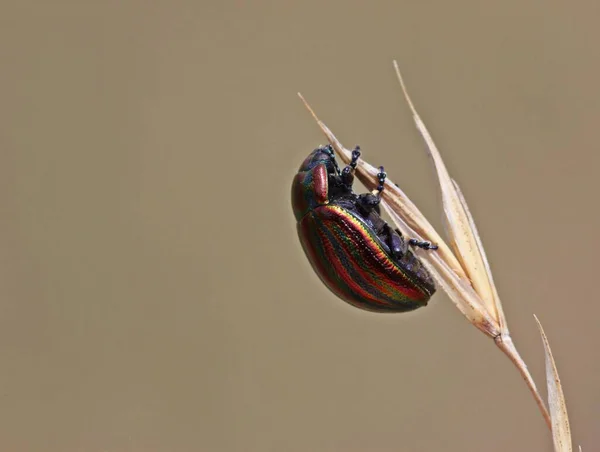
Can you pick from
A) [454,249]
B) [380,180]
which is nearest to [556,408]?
[454,249]

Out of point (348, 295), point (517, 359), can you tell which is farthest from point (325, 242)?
point (517, 359)

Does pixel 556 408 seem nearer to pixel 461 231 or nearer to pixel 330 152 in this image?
pixel 461 231

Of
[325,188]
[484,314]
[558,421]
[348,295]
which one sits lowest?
[558,421]

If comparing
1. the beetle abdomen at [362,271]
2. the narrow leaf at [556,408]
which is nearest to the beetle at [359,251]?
the beetle abdomen at [362,271]

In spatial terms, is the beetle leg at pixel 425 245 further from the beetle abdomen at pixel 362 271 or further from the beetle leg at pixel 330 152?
the beetle leg at pixel 330 152

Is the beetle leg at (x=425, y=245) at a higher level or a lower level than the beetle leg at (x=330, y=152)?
lower

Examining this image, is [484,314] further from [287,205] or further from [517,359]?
[287,205]

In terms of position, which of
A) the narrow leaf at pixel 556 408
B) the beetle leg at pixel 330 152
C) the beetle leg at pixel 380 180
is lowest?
the narrow leaf at pixel 556 408
